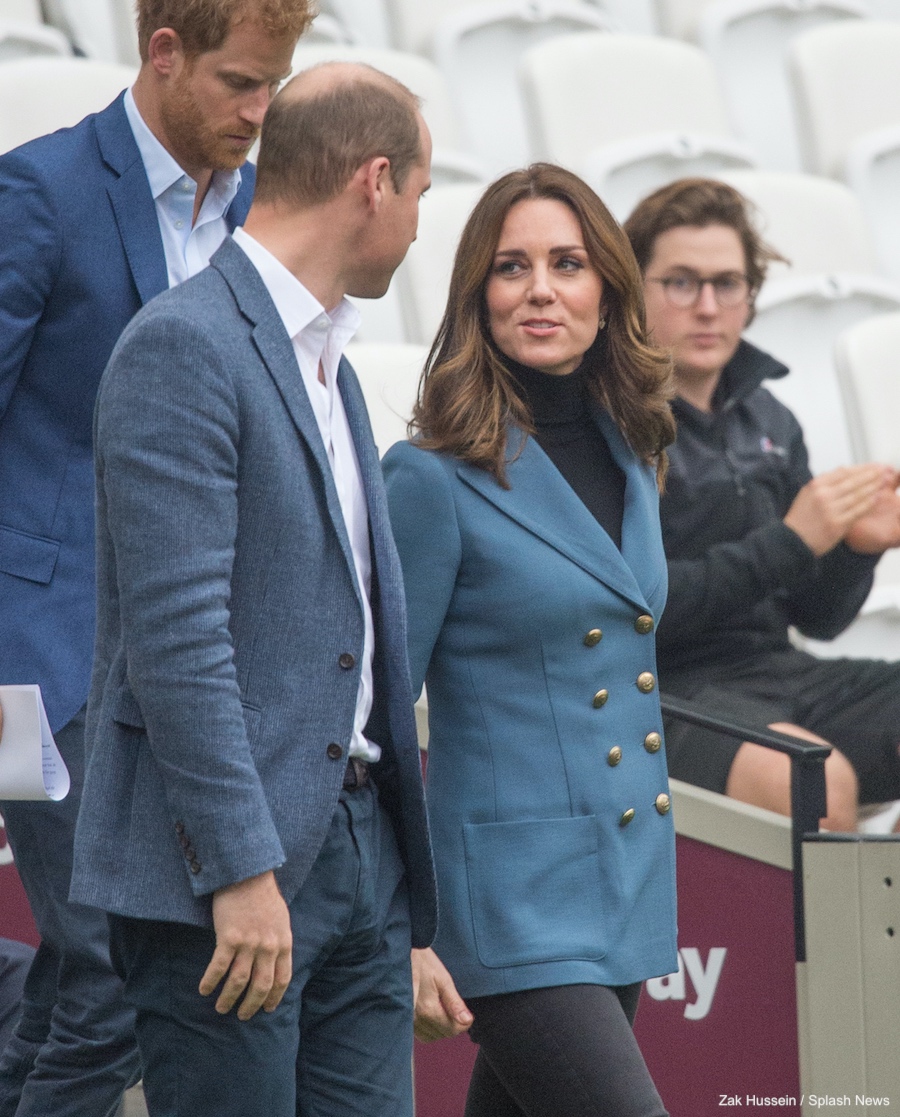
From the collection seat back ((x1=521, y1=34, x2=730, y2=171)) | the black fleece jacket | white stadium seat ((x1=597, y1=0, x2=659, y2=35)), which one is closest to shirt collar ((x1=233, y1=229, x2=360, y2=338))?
the black fleece jacket

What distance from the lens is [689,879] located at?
2885mm

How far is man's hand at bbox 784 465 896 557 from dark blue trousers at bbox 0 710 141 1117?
154 centimetres

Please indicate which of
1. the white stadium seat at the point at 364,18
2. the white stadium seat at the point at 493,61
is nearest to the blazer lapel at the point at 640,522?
the white stadium seat at the point at 493,61

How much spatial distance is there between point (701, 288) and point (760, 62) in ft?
9.70

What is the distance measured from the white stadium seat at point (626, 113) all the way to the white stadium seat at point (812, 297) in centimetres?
24

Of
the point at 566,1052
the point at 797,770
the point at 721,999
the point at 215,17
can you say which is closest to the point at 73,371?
the point at 215,17

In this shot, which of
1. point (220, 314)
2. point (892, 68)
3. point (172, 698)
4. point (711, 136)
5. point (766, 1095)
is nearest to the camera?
point (172, 698)

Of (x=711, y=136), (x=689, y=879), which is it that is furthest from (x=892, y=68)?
(x=689, y=879)

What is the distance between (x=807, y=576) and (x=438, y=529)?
127 cm

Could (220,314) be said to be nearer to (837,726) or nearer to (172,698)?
(172,698)

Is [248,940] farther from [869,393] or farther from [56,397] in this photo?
[869,393]

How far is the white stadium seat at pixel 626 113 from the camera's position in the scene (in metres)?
4.87

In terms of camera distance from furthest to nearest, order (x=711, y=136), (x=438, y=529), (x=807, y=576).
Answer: (x=711, y=136)
(x=807, y=576)
(x=438, y=529)

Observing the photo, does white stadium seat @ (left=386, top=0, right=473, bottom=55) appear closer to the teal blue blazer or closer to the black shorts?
the black shorts
